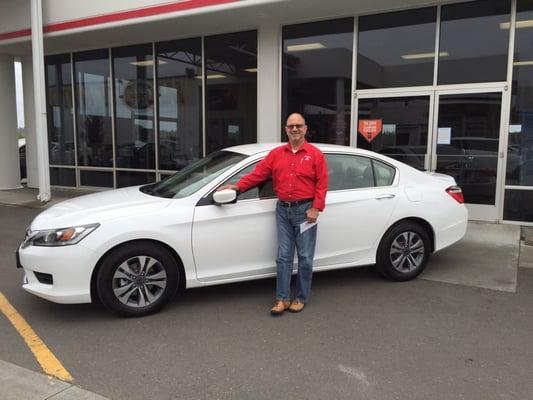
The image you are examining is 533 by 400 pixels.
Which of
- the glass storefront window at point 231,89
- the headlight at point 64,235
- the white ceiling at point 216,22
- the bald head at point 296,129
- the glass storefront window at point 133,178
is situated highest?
the white ceiling at point 216,22

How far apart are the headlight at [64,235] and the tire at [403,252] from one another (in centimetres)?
292

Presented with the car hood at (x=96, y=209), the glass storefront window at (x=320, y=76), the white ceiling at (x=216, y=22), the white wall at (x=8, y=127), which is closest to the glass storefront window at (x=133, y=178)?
the white ceiling at (x=216, y=22)

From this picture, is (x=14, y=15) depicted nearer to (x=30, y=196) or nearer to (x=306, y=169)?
(x=30, y=196)

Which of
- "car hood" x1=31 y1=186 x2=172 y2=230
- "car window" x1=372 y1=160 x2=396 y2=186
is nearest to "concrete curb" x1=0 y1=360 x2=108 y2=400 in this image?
"car hood" x1=31 y1=186 x2=172 y2=230

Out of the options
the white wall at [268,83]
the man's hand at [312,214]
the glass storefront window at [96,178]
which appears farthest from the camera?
the glass storefront window at [96,178]

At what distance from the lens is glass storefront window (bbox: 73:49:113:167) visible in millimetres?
12641

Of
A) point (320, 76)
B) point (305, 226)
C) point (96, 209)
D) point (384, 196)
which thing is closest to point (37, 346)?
point (96, 209)

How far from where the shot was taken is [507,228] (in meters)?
7.86

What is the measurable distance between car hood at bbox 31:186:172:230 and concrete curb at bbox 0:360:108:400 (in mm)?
1270

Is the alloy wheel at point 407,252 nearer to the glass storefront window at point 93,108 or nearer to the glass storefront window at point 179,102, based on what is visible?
the glass storefront window at point 179,102

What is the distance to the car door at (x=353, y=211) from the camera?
4.86 m

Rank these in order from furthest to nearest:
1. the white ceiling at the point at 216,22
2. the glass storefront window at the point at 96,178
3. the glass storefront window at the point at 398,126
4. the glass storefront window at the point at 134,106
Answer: the glass storefront window at the point at 96,178 < the glass storefront window at the point at 134,106 < the glass storefront window at the point at 398,126 < the white ceiling at the point at 216,22

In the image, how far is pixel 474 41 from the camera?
8.28m

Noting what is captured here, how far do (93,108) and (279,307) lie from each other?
10.5 metres
